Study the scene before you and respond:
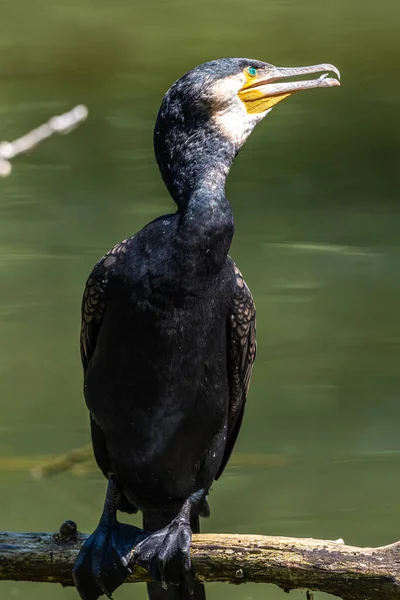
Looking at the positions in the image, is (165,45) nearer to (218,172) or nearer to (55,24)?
(55,24)

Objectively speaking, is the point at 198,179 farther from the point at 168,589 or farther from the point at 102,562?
the point at 168,589

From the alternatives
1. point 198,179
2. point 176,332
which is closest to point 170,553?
point 176,332

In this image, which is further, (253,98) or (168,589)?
(168,589)

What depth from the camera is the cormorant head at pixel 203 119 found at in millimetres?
3025

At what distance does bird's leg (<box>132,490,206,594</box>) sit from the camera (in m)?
3.02

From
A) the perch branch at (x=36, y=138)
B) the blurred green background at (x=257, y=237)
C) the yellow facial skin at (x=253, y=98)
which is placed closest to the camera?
the perch branch at (x=36, y=138)

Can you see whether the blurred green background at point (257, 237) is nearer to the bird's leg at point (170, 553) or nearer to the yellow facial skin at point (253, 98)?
the bird's leg at point (170, 553)

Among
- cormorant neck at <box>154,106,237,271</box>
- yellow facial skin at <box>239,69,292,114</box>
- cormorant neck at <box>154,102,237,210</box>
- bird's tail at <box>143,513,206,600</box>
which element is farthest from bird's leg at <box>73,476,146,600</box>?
yellow facial skin at <box>239,69,292,114</box>

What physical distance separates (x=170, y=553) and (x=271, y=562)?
332 millimetres

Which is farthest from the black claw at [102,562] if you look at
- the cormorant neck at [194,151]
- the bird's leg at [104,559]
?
the cormorant neck at [194,151]

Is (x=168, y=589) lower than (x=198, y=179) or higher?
lower

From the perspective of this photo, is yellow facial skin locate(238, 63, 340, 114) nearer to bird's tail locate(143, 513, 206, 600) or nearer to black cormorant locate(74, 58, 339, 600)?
black cormorant locate(74, 58, 339, 600)

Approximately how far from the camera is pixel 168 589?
329 cm

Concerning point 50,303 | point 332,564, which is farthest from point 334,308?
point 332,564
